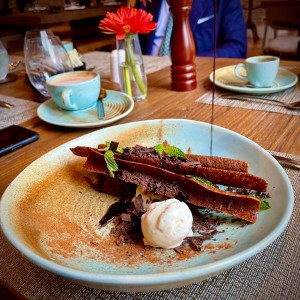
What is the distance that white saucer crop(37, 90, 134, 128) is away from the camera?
2.69 ft

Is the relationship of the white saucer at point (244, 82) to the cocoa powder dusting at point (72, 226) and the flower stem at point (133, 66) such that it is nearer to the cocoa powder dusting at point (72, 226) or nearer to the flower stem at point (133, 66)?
the flower stem at point (133, 66)

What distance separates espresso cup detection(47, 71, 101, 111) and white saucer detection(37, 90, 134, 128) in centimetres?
2

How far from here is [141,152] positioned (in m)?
0.55

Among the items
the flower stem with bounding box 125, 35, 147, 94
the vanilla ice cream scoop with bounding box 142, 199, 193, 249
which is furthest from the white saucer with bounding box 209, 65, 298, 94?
the vanilla ice cream scoop with bounding box 142, 199, 193, 249

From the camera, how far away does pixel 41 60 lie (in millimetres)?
1096

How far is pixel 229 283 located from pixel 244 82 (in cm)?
75

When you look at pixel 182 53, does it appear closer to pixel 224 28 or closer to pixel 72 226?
pixel 72 226

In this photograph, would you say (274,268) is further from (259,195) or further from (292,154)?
(292,154)

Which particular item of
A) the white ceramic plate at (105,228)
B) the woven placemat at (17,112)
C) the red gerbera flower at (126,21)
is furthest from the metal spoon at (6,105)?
the white ceramic plate at (105,228)

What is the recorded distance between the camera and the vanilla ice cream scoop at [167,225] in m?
0.42

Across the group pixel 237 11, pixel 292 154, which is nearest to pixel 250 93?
pixel 292 154

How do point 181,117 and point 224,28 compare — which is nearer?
point 181,117

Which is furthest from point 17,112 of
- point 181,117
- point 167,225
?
point 167,225

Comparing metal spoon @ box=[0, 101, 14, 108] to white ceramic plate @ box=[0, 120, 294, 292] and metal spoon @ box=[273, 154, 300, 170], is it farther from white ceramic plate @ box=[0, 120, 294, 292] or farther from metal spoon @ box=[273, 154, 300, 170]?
metal spoon @ box=[273, 154, 300, 170]
